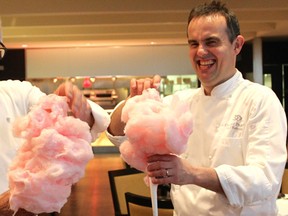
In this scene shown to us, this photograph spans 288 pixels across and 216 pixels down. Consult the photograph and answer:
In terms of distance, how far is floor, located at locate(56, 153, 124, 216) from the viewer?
5.68 meters

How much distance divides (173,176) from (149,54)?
10.9 meters

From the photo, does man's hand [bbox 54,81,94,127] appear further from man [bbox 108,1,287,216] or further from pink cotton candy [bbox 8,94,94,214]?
man [bbox 108,1,287,216]

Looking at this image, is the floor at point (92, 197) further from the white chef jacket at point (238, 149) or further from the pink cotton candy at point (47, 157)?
the pink cotton candy at point (47, 157)

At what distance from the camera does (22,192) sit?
0.99 m

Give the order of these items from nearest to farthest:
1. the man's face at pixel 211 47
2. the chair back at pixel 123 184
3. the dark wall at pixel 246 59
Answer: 1. the man's face at pixel 211 47
2. the chair back at pixel 123 184
3. the dark wall at pixel 246 59

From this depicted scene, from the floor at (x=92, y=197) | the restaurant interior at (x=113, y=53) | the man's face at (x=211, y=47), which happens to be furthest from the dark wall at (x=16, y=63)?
the man's face at (x=211, y=47)

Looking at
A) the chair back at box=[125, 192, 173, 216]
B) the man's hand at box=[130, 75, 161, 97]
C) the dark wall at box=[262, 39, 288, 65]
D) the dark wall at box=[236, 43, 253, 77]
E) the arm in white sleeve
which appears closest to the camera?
the man's hand at box=[130, 75, 161, 97]

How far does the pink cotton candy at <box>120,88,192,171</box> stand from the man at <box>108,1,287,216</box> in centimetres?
21

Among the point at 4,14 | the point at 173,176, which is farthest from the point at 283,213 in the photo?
the point at 4,14

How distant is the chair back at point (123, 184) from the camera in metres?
3.60

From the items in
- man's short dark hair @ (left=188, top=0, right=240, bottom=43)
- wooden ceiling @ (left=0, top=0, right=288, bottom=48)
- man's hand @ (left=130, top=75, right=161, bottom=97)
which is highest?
wooden ceiling @ (left=0, top=0, right=288, bottom=48)

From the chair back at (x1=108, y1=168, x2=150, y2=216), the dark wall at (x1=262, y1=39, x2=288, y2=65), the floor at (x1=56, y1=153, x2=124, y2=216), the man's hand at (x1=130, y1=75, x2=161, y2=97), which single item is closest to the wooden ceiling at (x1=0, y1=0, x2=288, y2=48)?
the dark wall at (x1=262, y1=39, x2=288, y2=65)

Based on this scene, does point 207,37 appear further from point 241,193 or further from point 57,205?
point 57,205

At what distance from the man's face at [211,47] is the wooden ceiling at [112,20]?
200 inches
